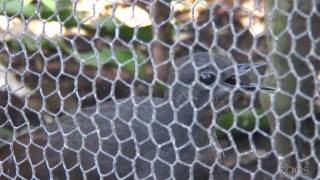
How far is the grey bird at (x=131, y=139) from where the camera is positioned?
2502 mm

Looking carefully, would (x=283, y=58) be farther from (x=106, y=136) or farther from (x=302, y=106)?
(x=106, y=136)

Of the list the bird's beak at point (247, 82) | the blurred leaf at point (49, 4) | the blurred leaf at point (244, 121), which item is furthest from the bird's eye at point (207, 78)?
the blurred leaf at point (49, 4)

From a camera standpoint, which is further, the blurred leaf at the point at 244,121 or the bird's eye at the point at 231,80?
the blurred leaf at the point at 244,121

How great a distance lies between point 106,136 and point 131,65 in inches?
15.3

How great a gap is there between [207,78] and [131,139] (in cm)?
32

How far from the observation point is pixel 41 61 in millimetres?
3096

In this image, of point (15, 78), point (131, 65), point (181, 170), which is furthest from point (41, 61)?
point (181, 170)

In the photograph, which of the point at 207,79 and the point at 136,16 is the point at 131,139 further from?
the point at 136,16

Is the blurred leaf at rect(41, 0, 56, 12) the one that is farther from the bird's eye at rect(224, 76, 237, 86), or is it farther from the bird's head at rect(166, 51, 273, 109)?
the bird's eye at rect(224, 76, 237, 86)

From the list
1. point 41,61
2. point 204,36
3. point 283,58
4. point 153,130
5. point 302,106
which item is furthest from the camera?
point 41,61

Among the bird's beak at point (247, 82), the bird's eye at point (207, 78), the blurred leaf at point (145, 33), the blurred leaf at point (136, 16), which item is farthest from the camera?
the blurred leaf at point (145, 33)

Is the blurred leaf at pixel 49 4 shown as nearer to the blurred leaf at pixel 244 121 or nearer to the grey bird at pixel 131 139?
the grey bird at pixel 131 139

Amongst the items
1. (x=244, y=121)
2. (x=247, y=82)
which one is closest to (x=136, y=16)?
(x=247, y=82)

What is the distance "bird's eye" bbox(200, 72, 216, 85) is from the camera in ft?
8.18
